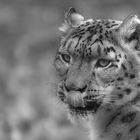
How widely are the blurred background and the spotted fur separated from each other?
602cm

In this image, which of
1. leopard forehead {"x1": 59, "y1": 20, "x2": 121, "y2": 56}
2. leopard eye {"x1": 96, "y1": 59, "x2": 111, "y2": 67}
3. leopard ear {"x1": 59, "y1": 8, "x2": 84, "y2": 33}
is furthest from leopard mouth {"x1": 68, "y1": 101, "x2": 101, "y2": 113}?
leopard ear {"x1": 59, "y1": 8, "x2": 84, "y2": 33}

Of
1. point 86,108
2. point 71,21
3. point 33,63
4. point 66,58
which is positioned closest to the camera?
point 86,108

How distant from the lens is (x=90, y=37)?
918cm

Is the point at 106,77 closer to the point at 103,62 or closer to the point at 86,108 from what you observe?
the point at 103,62

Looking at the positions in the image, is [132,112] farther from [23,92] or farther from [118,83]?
[23,92]

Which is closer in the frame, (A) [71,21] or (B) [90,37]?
(B) [90,37]

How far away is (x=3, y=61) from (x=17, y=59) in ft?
1.18

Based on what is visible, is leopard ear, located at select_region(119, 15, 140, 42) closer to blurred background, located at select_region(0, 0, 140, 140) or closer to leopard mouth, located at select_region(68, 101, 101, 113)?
leopard mouth, located at select_region(68, 101, 101, 113)

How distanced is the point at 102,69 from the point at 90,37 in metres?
0.39

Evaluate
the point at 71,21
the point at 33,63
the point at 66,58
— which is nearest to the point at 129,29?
the point at 66,58

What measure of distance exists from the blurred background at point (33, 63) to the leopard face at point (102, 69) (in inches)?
Answer: 240

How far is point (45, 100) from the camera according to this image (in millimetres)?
17156

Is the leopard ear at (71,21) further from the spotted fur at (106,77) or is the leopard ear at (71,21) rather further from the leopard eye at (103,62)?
the leopard eye at (103,62)

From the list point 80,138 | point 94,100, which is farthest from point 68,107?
point 80,138
